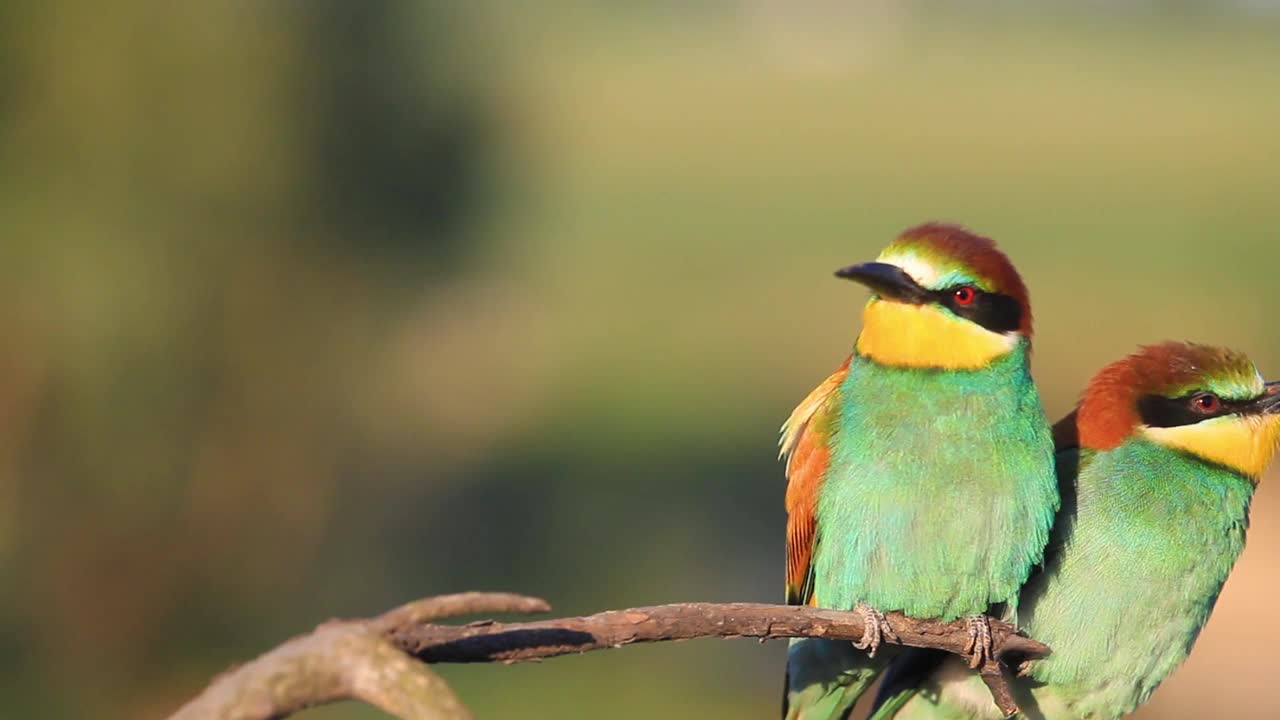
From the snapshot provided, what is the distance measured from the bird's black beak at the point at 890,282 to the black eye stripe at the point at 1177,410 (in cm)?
67

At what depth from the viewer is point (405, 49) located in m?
8.52

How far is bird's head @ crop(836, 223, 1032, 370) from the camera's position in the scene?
321 centimetres

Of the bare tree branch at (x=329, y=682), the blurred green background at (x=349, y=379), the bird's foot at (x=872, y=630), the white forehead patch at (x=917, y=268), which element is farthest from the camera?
the blurred green background at (x=349, y=379)

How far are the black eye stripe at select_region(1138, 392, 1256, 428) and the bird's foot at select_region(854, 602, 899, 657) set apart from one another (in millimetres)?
813

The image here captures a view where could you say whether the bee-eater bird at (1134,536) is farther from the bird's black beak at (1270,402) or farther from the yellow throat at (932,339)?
the yellow throat at (932,339)

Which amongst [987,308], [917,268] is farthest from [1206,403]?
[917,268]

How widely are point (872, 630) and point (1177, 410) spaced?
945mm

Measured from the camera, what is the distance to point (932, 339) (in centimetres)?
323

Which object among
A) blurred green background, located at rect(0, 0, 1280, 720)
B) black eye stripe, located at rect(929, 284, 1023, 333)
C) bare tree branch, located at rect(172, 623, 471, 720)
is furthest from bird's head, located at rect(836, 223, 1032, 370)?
blurred green background, located at rect(0, 0, 1280, 720)

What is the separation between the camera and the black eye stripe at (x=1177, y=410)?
11.5ft

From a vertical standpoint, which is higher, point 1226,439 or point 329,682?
point 1226,439

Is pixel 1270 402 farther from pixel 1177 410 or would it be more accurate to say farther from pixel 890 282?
pixel 890 282

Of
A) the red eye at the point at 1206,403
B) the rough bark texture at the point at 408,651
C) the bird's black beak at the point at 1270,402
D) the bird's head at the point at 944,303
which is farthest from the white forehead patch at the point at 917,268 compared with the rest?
the rough bark texture at the point at 408,651

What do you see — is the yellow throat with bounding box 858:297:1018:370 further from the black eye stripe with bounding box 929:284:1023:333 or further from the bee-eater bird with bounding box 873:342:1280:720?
the bee-eater bird with bounding box 873:342:1280:720
